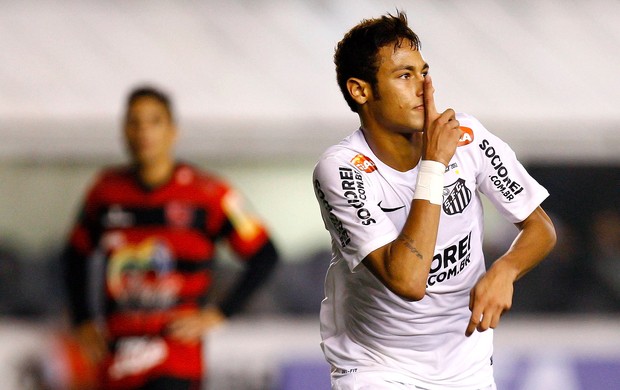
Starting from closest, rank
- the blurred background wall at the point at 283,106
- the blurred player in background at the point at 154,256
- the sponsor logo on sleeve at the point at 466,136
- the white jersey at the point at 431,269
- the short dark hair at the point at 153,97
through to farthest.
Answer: the white jersey at the point at 431,269, the sponsor logo on sleeve at the point at 466,136, the blurred player in background at the point at 154,256, the short dark hair at the point at 153,97, the blurred background wall at the point at 283,106

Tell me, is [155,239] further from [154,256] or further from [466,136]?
[466,136]

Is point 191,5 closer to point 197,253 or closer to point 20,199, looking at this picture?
point 20,199

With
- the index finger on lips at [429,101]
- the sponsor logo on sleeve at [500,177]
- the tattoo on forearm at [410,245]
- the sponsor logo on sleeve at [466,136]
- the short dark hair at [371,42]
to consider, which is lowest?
the tattoo on forearm at [410,245]

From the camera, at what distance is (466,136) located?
3.78 meters

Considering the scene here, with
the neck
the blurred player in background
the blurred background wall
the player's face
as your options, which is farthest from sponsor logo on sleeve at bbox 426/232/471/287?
the blurred background wall

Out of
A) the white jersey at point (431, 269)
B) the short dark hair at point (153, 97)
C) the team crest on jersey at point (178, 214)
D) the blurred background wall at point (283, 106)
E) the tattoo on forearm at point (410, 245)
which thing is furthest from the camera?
the blurred background wall at point (283, 106)


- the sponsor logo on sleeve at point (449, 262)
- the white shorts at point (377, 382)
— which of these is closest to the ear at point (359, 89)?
the sponsor logo on sleeve at point (449, 262)

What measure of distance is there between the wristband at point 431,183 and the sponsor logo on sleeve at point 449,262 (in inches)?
10.0

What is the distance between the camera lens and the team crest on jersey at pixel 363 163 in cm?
367

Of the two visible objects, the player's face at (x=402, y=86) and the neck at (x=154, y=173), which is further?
the neck at (x=154, y=173)

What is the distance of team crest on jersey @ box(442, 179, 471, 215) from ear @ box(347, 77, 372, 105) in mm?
396

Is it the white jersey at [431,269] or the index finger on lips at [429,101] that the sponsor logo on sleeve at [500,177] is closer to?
the white jersey at [431,269]

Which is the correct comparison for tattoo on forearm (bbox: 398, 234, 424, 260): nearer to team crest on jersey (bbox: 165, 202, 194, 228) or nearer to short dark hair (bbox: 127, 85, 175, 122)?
team crest on jersey (bbox: 165, 202, 194, 228)

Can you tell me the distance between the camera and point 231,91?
798 cm
